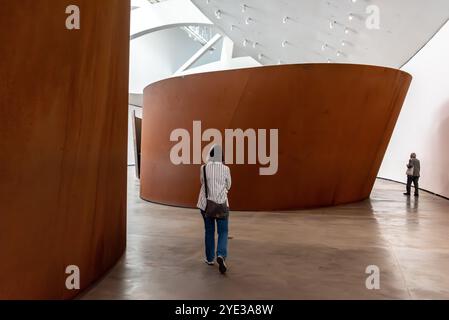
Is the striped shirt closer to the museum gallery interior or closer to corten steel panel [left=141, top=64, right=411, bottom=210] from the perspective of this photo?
the museum gallery interior

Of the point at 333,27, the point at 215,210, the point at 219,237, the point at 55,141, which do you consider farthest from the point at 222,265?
the point at 333,27

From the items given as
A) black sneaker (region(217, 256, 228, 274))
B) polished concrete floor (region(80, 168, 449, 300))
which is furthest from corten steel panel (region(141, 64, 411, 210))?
black sneaker (region(217, 256, 228, 274))

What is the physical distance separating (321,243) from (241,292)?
8.31 feet

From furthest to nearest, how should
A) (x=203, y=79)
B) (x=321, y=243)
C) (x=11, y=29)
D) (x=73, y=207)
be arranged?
(x=203, y=79)
(x=321, y=243)
(x=73, y=207)
(x=11, y=29)

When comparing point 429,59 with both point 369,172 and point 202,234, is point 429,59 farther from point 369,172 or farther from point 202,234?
point 202,234

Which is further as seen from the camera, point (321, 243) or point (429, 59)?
point (429, 59)

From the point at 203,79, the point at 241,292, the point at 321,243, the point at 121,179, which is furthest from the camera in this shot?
the point at 203,79

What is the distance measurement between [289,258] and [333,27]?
43.1 feet

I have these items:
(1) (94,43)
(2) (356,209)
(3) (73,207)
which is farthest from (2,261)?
(2) (356,209)

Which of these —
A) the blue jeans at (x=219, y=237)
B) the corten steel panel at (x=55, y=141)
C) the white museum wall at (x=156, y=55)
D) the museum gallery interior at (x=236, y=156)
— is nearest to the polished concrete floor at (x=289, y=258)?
the museum gallery interior at (x=236, y=156)

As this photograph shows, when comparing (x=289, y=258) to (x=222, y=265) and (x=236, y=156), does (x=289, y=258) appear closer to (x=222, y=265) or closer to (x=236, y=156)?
(x=222, y=265)

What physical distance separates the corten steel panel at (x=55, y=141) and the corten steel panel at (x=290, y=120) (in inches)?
182

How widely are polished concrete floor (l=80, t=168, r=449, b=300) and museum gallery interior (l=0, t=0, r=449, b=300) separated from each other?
0.03 meters

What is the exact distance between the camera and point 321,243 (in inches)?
234
